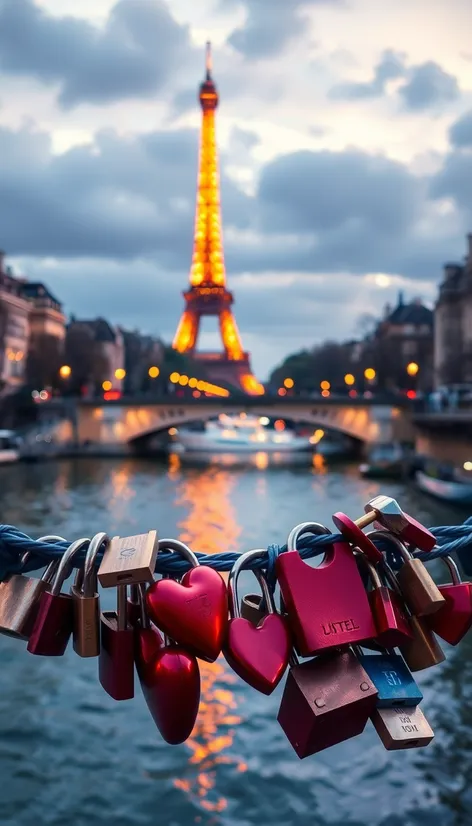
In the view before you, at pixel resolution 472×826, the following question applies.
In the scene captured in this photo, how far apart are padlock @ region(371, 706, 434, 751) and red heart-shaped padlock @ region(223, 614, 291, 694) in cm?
19

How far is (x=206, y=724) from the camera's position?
24.9 feet

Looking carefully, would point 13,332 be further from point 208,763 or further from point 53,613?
point 53,613

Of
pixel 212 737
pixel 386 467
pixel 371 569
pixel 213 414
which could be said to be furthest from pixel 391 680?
pixel 213 414

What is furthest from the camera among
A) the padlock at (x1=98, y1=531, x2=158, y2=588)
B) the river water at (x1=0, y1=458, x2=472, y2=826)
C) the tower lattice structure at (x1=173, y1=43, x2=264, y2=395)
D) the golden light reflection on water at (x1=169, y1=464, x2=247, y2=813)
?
the tower lattice structure at (x1=173, y1=43, x2=264, y2=395)

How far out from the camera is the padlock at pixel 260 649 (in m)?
1.26

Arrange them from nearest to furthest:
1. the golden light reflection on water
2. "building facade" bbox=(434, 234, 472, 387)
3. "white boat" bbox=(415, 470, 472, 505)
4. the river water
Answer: the river water → the golden light reflection on water → "white boat" bbox=(415, 470, 472, 505) → "building facade" bbox=(434, 234, 472, 387)

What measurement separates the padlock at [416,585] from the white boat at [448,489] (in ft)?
74.5

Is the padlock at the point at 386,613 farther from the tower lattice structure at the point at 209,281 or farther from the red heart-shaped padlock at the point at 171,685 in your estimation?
the tower lattice structure at the point at 209,281

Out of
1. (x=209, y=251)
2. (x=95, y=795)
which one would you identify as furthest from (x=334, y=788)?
(x=209, y=251)

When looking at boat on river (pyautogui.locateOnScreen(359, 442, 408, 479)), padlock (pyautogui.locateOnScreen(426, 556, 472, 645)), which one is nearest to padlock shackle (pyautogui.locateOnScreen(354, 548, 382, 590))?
padlock (pyautogui.locateOnScreen(426, 556, 472, 645))

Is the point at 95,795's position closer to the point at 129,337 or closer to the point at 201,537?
the point at 201,537

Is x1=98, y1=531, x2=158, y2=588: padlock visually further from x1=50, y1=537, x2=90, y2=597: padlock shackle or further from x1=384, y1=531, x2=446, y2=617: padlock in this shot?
x1=384, y1=531, x2=446, y2=617: padlock

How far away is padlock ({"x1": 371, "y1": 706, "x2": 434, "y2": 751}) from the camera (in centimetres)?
131

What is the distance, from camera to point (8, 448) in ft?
127
